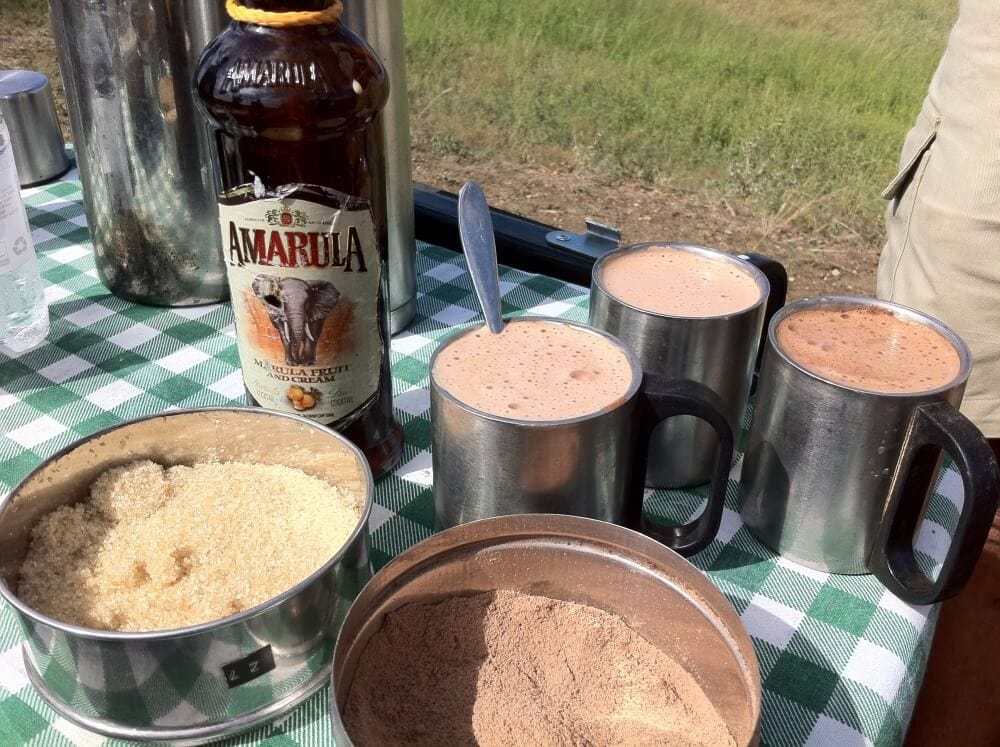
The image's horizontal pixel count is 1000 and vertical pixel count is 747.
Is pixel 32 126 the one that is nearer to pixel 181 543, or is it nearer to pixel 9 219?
pixel 9 219

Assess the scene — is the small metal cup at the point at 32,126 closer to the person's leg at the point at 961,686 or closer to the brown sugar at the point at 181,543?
the brown sugar at the point at 181,543

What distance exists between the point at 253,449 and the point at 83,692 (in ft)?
0.67

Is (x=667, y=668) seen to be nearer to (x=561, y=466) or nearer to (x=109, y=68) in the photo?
(x=561, y=466)

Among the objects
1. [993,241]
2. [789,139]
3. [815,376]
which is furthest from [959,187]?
[789,139]

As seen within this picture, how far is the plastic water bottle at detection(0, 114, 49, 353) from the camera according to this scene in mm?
852

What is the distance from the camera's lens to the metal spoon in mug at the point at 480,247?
2.16 ft

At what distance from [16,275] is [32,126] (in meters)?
0.42

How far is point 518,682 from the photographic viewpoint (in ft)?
1.61

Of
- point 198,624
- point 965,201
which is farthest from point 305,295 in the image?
point 965,201

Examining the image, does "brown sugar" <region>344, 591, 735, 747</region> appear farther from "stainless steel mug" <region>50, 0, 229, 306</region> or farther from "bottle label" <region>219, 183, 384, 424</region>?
"stainless steel mug" <region>50, 0, 229, 306</region>

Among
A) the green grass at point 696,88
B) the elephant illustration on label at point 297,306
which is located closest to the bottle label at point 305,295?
the elephant illustration on label at point 297,306

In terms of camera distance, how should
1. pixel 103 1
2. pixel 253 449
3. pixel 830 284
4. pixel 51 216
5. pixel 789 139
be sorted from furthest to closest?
pixel 789 139 → pixel 830 284 → pixel 51 216 → pixel 103 1 → pixel 253 449

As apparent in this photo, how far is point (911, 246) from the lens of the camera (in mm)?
1562

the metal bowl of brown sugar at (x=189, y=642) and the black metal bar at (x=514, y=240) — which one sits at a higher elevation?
the metal bowl of brown sugar at (x=189, y=642)
